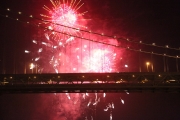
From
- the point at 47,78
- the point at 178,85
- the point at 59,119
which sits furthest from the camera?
the point at 59,119

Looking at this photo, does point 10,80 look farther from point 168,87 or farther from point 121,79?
point 168,87

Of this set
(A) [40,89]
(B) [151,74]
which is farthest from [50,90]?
(B) [151,74]

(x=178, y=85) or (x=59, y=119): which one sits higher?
(x=178, y=85)

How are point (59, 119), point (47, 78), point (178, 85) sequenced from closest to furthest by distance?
point (178, 85) → point (47, 78) → point (59, 119)

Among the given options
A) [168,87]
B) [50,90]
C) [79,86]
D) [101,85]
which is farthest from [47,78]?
[168,87]

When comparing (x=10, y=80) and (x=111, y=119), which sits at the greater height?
(x=10, y=80)

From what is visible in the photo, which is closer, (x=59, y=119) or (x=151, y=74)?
(x=151, y=74)

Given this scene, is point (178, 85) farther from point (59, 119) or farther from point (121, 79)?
point (59, 119)

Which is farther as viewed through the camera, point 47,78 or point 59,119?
point 59,119
